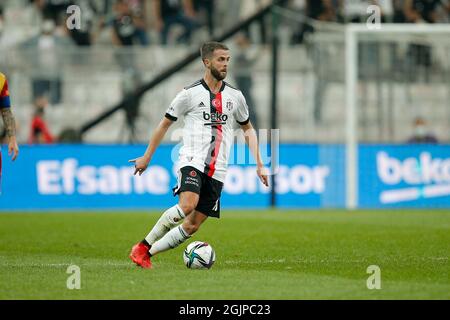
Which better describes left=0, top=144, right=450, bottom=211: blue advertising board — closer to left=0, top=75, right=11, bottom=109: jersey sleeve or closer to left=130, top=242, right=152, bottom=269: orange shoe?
left=0, top=75, right=11, bottom=109: jersey sleeve

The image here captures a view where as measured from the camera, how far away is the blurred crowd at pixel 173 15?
26031 millimetres

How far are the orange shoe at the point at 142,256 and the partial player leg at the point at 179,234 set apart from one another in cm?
6

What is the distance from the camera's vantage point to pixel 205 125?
1091 centimetres

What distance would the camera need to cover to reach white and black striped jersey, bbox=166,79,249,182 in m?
10.8

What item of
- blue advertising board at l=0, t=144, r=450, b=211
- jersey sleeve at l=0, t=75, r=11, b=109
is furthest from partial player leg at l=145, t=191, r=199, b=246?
blue advertising board at l=0, t=144, r=450, b=211

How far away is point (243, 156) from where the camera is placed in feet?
73.2

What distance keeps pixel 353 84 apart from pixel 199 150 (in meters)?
12.6

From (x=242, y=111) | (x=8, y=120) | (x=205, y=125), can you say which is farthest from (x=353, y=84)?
(x=205, y=125)

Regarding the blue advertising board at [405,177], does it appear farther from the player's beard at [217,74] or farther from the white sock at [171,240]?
the white sock at [171,240]

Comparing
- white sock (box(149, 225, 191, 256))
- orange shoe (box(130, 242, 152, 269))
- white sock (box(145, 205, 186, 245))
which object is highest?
white sock (box(145, 205, 186, 245))

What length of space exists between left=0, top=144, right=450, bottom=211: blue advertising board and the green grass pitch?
298cm

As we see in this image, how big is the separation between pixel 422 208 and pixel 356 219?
15.1 ft
